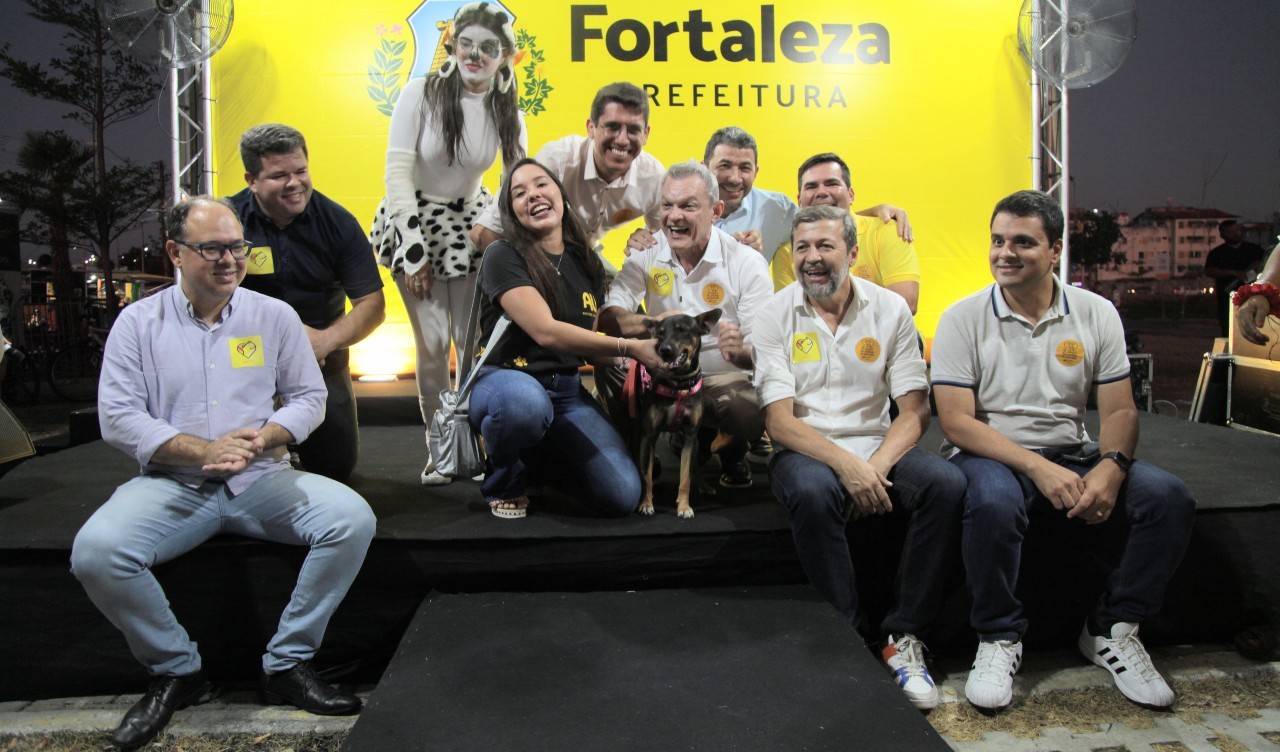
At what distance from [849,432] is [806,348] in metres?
0.29

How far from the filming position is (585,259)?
288 cm

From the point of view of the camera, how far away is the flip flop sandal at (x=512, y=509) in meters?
2.55

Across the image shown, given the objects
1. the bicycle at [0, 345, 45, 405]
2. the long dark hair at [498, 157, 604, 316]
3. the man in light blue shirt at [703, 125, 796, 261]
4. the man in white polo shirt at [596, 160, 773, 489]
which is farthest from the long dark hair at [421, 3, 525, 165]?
the bicycle at [0, 345, 45, 405]

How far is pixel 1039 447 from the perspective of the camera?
2.41m

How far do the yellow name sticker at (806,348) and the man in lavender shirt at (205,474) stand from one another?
4.42 ft

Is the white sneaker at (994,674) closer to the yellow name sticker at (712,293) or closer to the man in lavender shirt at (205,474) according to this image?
the yellow name sticker at (712,293)

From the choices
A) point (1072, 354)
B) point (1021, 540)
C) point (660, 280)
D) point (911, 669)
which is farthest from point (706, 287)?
point (911, 669)

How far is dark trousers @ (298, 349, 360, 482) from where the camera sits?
2.93 m

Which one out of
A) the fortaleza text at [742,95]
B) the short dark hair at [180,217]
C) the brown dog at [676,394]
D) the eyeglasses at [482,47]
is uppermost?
the fortaleza text at [742,95]

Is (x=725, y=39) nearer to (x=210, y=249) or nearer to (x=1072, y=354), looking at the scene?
(x=1072, y=354)

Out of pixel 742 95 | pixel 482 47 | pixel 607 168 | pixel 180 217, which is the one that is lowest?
pixel 180 217

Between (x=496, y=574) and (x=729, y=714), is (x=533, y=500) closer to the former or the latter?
(x=496, y=574)

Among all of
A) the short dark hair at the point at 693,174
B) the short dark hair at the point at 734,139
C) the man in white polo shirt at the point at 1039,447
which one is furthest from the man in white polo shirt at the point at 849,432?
the short dark hair at the point at 734,139

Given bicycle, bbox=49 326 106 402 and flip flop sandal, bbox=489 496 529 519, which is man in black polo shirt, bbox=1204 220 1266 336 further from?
bicycle, bbox=49 326 106 402
